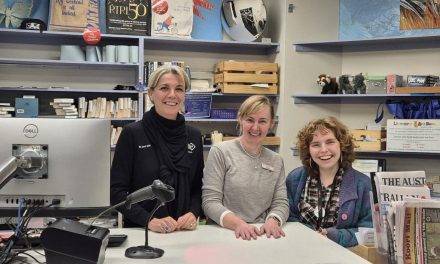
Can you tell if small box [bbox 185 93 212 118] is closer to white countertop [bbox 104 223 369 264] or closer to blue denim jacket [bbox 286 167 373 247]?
blue denim jacket [bbox 286 167 373 247]

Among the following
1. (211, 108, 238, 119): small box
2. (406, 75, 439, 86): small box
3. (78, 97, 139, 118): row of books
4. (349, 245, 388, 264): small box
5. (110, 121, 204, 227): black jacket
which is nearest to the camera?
(349, 245, 388, 264): small box

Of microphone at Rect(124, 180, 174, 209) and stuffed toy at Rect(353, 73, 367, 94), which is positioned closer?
microphone at Rect(124, 180, 174, 209)

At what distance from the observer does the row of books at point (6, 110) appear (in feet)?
13.4

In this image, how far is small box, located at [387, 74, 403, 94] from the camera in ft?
13.4

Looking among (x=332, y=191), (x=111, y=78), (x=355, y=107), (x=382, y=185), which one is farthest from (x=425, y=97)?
(x=111, y=78)

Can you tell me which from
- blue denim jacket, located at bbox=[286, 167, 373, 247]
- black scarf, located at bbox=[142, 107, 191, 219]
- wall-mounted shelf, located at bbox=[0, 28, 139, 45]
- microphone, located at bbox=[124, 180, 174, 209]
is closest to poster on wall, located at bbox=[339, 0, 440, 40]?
wall-mounted shelf, located at bbox=[0, 28, 139, 45]

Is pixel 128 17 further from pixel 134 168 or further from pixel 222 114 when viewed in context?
pixel 134 168

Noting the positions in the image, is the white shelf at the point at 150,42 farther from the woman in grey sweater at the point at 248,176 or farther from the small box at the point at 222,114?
the woman in grey sweater at the point at 248,176

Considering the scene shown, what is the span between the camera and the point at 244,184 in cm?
219

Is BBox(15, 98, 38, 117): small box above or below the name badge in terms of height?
above

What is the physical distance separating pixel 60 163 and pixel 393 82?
333 centimetres

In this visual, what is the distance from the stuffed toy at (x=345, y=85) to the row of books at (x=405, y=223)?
2.66m

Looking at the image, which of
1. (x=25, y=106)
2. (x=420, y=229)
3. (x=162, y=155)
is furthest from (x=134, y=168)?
(x=25, y=106)

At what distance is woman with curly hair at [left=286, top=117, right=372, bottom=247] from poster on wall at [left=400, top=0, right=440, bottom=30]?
232 centimetres
